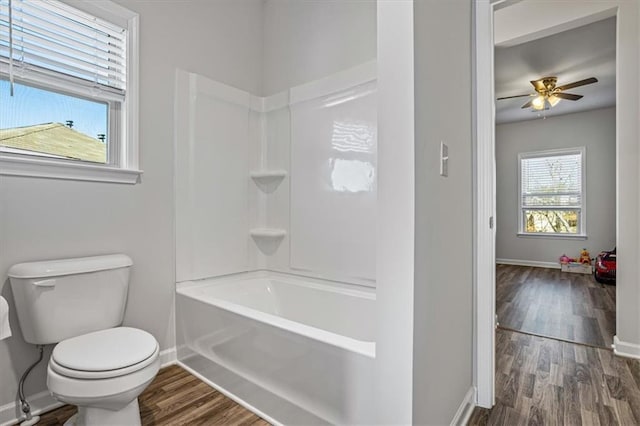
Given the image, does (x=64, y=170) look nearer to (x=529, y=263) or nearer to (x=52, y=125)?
(x=52, y=125)

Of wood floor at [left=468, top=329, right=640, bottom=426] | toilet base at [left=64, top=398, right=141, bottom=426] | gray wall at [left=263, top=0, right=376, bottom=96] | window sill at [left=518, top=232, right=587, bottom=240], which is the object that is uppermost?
gray wall at [left=263, top=0, right=376, bottom=96]

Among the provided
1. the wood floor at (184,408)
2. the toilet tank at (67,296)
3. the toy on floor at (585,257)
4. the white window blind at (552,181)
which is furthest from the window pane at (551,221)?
the toilet tank at (67,296)

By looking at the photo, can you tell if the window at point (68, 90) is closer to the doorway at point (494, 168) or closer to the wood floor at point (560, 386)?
the doorway at point (494, 168)

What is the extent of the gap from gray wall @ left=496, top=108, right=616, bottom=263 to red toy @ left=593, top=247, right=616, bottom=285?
0.87 meters

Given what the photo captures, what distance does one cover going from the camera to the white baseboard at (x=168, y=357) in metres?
2.13

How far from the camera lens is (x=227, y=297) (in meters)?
2.35

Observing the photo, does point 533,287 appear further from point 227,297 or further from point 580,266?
point 227,297

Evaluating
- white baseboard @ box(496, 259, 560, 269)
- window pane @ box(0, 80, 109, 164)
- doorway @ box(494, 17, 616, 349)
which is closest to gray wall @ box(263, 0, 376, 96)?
window pane @ box(0, 80, 109, 164)

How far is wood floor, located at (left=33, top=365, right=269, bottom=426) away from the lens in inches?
63.1

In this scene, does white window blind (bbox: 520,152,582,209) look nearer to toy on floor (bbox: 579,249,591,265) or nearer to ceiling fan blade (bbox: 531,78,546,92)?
toy on floor (bbox: 579,249,591,265)

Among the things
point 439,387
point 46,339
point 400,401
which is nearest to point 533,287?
point 439,387

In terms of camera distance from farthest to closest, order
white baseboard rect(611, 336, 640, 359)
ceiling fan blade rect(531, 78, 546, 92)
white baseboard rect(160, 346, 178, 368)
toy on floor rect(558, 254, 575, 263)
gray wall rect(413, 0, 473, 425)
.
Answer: toy on floor rect(558, 254, 575, 263)
ceiling fan blade rect(531, 78, 546, 92)
white baseboard rect(611, 336, 640, 359)
white baseboard rect(160, 346, 178, 368)
gray wall rect(413, 0, 473, 425)

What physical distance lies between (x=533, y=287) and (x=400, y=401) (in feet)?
14.0

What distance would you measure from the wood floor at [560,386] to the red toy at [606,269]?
2847 millimetres
